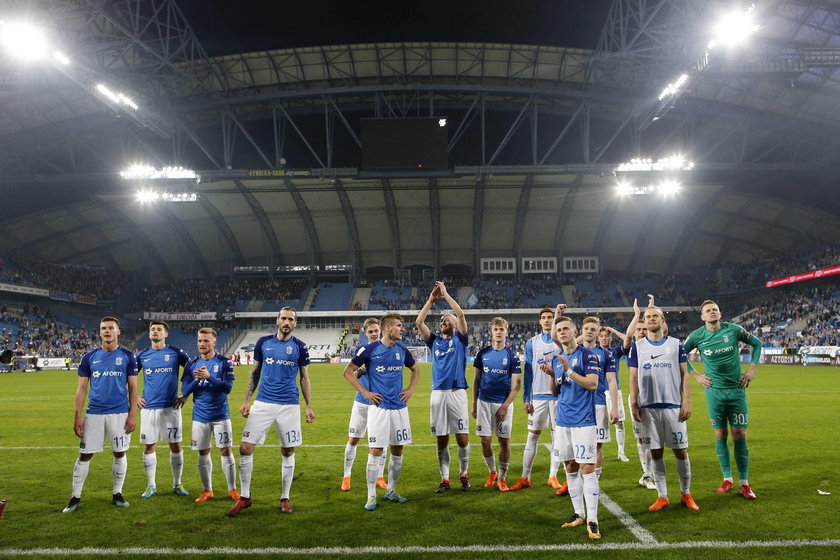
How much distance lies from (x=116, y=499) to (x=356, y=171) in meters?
31.2

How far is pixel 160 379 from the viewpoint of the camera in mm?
7398

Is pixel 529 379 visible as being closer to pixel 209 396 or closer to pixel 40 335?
pixel 209 396

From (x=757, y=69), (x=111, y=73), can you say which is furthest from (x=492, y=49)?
(x=111, y=73)

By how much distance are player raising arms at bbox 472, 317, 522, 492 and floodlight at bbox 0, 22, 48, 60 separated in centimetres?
2540

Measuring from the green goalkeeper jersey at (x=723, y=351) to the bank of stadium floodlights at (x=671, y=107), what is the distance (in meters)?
22.1

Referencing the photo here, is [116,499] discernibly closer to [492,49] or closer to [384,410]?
[384,410]

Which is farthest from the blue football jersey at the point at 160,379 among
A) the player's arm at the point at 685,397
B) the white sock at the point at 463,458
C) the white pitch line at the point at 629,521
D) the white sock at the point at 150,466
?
the player's arm at the point at 685,397

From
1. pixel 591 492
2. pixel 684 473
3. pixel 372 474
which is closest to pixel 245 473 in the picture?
pixel 372 474

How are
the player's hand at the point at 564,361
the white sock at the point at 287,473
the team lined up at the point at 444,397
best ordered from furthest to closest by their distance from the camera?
the white sock at the point at 287,473 → the team lined up at the point at 444,397 → the player's hand at the point at 564,361

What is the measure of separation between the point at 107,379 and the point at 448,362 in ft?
14.6

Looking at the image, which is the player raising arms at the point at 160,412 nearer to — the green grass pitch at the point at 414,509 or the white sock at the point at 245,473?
the green grass pitch at the point at 414,509

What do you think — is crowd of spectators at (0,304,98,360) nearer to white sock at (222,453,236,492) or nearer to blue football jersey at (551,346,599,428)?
white sock at (222,453,236,492)

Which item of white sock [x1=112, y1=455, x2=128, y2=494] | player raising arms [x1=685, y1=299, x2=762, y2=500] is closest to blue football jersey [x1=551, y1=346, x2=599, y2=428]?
player raising arms [x1=685, y1=299, x2=762, y2=500]

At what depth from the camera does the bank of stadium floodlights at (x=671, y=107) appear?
2389 cm
